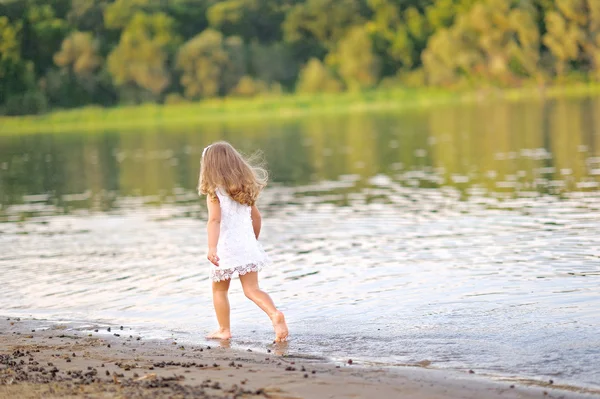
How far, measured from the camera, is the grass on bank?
3784 inches

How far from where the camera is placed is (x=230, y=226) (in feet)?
31.6

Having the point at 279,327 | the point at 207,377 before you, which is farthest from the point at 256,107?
the point at 207,377

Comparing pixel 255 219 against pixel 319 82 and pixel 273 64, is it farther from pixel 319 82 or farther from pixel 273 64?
pixel 273 64

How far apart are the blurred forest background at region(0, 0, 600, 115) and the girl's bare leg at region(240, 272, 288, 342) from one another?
87865mm

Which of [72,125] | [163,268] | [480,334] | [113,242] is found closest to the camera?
[480,334]

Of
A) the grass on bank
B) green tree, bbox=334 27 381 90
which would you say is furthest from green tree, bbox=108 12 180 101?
green tree, bbox=334 27 381 90

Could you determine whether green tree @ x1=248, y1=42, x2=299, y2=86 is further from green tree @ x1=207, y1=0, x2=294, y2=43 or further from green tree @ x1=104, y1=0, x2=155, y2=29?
green tree @ x1=104, y1=0, x2=155, y2=29

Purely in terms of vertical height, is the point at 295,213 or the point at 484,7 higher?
the point at 484,7

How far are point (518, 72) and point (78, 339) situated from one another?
92167 mm

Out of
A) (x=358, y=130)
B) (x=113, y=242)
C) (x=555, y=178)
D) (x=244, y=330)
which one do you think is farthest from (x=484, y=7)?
(x=244, y=330)

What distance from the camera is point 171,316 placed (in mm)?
10945

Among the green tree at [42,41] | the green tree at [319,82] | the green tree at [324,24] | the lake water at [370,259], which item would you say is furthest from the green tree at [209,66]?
the lake water at [370,259]

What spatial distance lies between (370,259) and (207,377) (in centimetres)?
633

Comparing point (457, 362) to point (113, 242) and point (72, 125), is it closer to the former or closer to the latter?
point (113, 242)
